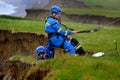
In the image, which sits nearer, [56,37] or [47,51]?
[56,37]

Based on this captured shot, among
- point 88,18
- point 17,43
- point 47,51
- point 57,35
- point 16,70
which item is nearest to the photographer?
point 57,35

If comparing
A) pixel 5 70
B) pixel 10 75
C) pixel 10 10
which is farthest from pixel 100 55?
pixel 10 10

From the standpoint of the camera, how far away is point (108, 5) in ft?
344

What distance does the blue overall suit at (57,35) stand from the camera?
25.4m

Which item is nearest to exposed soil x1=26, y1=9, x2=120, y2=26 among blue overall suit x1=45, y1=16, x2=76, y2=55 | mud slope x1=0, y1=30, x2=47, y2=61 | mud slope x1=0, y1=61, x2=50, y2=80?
mud slope x1=0, y1=30, x2=47, y2=61

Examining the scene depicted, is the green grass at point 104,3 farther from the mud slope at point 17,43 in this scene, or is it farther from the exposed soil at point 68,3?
the mud slope at point 17,43

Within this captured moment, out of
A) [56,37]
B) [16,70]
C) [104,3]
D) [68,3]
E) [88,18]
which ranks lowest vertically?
[16,70]

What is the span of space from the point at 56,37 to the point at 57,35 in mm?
124

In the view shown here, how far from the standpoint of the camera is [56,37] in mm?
25859

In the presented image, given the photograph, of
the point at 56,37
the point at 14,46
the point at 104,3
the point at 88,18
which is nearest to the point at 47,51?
the point at 56,37

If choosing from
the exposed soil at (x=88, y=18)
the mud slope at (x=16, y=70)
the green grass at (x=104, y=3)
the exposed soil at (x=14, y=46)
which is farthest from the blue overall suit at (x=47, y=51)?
the green grass at (x=104, y=3)

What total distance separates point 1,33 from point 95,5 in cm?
6360

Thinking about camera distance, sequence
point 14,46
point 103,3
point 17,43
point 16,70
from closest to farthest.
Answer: point 16,70 → point 17,43 → point 14,46 → point 103,3

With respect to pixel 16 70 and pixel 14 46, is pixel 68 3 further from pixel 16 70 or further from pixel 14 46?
pixel 16 70
